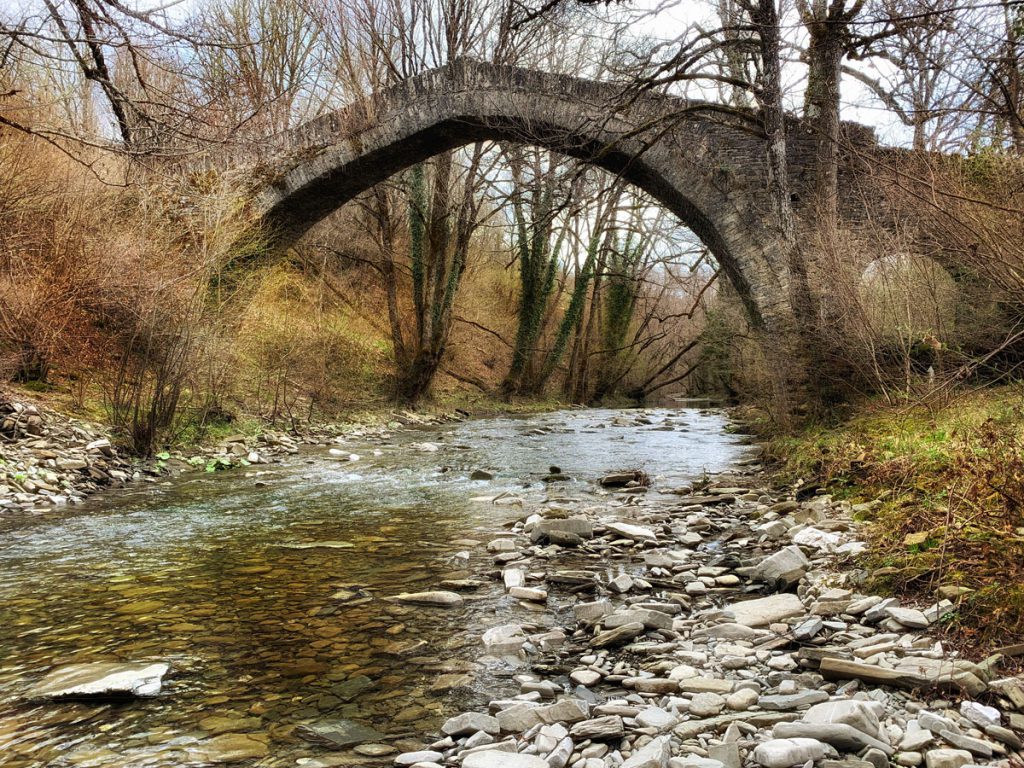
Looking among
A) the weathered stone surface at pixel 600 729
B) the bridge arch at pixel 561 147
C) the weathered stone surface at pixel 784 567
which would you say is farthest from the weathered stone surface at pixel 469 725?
the bridge arch at pixel 561 147

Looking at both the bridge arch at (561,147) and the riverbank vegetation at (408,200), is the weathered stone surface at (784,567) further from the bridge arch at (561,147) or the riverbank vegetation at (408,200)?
the bridge arch at (561,147)

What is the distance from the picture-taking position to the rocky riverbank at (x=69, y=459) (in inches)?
233

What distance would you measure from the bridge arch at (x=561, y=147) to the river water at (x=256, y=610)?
3686mm

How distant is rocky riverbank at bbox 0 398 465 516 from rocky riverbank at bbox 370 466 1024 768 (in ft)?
13.6

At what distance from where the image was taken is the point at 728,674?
2596mm

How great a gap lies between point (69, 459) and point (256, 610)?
4.42 m

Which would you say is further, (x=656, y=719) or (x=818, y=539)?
(x=818, y=539)

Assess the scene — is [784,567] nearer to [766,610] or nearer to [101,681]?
[766,610]

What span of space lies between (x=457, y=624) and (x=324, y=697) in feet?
2.69

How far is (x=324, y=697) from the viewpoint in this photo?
256cm

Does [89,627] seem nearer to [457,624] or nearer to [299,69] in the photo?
[457,624]

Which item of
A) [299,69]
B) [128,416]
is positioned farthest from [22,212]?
[299,69]

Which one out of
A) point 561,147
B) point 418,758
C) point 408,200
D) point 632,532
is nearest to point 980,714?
point 418,758

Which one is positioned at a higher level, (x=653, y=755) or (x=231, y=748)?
(x=653, y=755)
